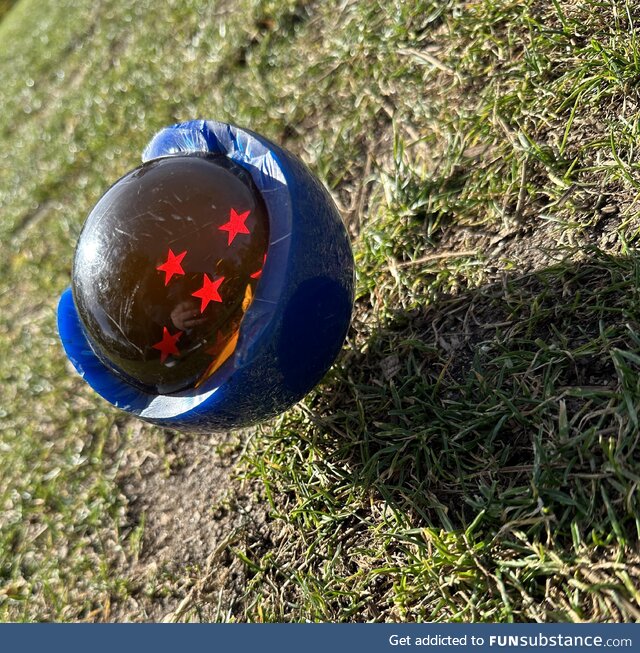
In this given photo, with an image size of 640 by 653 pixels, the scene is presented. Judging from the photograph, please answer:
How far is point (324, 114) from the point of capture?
3.65 m

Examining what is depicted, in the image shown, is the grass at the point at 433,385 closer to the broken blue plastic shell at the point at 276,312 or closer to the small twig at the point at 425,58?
the small twig at the point at 425,58

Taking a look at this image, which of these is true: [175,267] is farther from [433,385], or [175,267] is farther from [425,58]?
[425,58]

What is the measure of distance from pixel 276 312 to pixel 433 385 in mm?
593

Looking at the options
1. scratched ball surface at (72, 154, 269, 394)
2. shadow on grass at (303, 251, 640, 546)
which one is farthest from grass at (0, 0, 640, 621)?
scratched ball surface at (72, 154, 269, 394)

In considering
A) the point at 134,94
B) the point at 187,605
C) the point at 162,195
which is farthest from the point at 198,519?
the point at 134,94

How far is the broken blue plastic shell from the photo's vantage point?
6.90ft

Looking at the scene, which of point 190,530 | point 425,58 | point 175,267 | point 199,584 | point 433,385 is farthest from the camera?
point 425,58

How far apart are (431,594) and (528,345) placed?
2.55 feet

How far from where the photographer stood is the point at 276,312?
2.08 meters

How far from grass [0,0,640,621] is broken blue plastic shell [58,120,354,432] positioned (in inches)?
13.5

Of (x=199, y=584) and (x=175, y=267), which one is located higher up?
(x=175, y=267)

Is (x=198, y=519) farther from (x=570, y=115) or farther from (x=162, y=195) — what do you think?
(x=570, y=115)

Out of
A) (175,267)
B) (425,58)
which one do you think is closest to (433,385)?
(175,267)

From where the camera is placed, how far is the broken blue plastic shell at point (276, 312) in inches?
82.8
